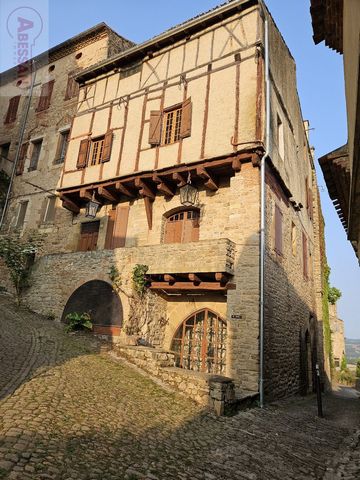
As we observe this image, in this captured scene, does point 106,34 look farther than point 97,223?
Yes

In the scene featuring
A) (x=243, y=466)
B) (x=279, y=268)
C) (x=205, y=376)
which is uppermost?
(x=279, y=268)

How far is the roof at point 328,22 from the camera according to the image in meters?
4.28

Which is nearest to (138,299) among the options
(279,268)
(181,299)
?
(181,299)

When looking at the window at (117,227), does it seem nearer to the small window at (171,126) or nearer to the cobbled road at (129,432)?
the small window at (171,126)

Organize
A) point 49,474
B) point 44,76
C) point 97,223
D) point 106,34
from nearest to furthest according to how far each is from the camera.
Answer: point 49,474
point 97,223
point 106,34
point 44,76

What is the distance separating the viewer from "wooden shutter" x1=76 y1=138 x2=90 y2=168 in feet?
41.1

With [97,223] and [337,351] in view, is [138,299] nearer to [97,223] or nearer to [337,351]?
[97,223]

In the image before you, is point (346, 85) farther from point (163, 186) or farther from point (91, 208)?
point (91, 208)

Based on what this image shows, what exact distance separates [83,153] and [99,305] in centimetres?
601

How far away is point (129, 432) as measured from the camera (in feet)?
14.6

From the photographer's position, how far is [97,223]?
494 inches

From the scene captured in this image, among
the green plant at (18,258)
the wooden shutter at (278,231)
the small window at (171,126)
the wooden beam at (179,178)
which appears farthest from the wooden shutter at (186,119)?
the green plant at (18,258)

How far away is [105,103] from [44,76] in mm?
8364

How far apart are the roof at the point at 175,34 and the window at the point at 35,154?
16.1 feet
